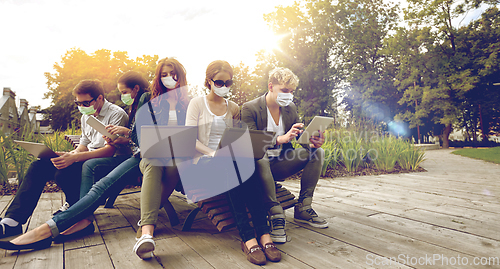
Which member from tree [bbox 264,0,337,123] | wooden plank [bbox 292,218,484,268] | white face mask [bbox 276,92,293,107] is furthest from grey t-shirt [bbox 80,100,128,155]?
tree [bbox 264,0,337,123]

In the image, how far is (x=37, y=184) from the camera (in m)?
2.06

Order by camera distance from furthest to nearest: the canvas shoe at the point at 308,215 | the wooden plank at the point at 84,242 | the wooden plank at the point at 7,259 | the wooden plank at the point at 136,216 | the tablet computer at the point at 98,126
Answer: the canvas shoe at the point at 308,215 < the wooden plank at the point at 136,216 < the tablet computer at the point at 98,126 < the wooden plank at the point at 84,242 < the wooden plank at the point at 7,259

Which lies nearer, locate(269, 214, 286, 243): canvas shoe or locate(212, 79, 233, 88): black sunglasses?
locate(269, 214, 286, 243): canvas shoe

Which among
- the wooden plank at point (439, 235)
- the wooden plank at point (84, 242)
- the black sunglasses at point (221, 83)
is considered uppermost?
the black sunglasses at point (221, 83)

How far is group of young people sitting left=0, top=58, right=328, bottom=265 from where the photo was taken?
1.84 meters

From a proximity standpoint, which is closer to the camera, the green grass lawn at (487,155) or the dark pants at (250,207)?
the dark pants at (250,207)

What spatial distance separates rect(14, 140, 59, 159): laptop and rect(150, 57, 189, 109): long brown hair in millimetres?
827

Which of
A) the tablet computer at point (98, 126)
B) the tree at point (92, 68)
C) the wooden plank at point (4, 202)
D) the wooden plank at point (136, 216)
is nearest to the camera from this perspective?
the tablet computer at point (98, 126)

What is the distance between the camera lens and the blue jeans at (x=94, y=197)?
6.04 ft

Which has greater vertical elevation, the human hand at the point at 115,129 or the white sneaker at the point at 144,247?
the human hand at the point at 115,129

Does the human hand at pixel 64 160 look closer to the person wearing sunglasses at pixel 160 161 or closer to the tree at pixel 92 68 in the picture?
the person wearing sunglasses at pixel 160 161

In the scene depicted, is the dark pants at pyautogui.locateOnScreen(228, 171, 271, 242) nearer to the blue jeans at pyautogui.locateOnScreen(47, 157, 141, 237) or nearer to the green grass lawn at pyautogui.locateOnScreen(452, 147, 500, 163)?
the blue jeans at pyautogui.locateOnScreen(47, 157, 141, 237)

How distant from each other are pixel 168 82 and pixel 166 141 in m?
0.70

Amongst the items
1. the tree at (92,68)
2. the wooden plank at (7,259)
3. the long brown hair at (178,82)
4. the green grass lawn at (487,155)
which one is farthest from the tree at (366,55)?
the wooden plank at (7,259)
